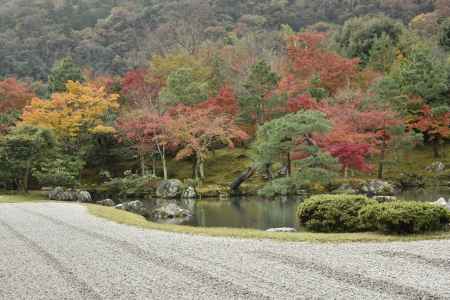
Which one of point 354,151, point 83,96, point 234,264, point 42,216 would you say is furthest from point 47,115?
point 234,264

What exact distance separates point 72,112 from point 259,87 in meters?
13.0

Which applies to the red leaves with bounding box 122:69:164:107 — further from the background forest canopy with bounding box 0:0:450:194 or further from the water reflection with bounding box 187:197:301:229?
the water reflection with bounding box 187:197:301:229

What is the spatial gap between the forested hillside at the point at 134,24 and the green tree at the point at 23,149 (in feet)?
105

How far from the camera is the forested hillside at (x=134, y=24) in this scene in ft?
219

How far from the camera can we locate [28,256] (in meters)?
10.6

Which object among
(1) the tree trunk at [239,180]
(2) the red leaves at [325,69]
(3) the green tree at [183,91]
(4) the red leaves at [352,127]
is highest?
(2) the red leaves at [325,69]

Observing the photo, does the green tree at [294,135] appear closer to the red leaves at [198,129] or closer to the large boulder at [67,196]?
the red leaves at [198,129]

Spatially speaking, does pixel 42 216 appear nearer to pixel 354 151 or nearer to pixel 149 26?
pixel 354 151

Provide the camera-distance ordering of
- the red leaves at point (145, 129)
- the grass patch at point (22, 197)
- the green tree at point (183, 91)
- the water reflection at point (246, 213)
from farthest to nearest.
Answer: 1. the green tree at point (183, 91)
2. the red leaves at point (145, 129)
3. the grass patch at point (22, 197)
4. the water reflection at point (246, 213)

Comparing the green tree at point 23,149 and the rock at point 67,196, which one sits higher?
the green tree at point 23,149

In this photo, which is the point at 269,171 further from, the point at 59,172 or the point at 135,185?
the point at 59,172

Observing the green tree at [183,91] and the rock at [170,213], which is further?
the green tree at [183,91]

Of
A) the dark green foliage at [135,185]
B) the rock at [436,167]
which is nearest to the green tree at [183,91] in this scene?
the dark green foliage at [135,185]

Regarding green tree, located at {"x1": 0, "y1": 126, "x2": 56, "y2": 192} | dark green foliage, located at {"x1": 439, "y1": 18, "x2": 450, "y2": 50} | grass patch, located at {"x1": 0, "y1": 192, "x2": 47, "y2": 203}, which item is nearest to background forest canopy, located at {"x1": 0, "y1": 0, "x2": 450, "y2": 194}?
green tree, located at {"x1": 0, "y1": 126, "x2": 56, "y2": 192}
